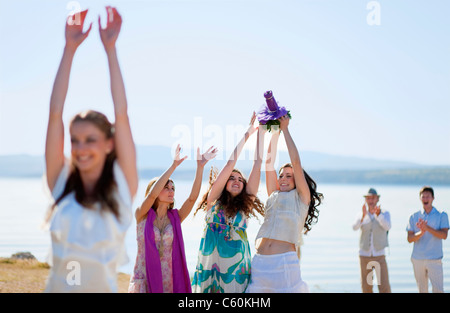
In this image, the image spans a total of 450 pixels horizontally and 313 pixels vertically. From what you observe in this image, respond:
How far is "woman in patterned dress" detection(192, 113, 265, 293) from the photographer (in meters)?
5.56

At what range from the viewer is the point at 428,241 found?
839 centimetres

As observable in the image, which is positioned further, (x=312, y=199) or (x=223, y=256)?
(x=312, y=199)

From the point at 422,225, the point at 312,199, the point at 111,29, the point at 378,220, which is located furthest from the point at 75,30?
the point at 378,220

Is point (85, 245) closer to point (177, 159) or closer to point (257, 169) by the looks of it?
point (177, 159)

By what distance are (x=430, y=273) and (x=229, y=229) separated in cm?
397

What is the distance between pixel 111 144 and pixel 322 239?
22.3 metres

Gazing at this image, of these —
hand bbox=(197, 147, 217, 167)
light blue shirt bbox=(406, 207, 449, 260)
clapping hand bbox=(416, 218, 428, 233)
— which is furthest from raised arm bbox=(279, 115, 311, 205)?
light blue shirt bbox=(406, 207, 449, 260)

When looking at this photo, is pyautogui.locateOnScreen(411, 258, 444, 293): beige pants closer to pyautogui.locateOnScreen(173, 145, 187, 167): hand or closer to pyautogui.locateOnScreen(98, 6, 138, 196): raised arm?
pyautogui.locateOnScreen(173, 145, 187, 167): hand

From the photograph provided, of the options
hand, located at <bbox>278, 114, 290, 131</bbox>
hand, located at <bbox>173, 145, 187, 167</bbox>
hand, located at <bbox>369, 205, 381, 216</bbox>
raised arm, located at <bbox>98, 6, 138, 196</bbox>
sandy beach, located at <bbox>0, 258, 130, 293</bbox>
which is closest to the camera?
raised arm, located at <bbox>98, 6, 138, 196</bbox>

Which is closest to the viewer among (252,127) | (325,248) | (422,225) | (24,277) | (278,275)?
(278,275)

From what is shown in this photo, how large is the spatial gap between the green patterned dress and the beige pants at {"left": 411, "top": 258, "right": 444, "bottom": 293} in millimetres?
3764

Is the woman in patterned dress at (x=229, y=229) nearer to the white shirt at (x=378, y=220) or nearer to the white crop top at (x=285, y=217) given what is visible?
the white crop top at (x=285, y=217)

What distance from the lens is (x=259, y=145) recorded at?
5.87 metres
